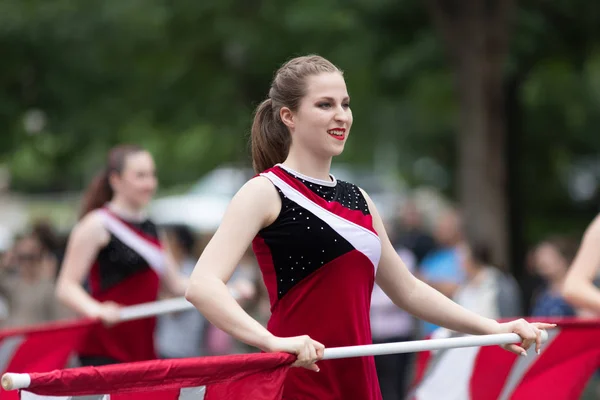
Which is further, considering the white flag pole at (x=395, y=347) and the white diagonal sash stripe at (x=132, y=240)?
the white diagonal sash stripe at (x=132, y=240)

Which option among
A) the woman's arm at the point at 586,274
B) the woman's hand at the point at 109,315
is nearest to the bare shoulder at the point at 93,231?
the woman's hand at the point at 109,315

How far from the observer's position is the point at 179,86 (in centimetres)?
1855

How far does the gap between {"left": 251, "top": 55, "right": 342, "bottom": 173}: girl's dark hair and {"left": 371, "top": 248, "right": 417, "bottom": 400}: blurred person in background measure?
6.11m

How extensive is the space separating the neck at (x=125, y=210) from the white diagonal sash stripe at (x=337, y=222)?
3290 millimetres

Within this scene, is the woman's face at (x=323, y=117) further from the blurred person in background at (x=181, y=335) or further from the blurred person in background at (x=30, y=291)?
the blurred person in background at (x=181, y=335)

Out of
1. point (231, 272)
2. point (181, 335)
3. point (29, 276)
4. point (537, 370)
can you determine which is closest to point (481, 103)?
point (181, 335)

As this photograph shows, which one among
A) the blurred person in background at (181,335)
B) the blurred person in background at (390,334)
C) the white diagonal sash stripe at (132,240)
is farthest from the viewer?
the blurred person in background at (181,335)

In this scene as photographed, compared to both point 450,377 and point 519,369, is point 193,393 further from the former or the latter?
point 450,377

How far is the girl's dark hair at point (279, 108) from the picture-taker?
4352mm

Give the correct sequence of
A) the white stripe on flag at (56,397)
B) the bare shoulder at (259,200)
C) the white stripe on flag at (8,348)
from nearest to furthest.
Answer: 1. the white stripe on flag at (56,397)
2. the bare shoulder at (259,200)
3. the white stripe on flag at (8,348)

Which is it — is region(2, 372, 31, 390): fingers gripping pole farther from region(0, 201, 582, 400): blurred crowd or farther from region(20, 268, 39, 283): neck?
region(20, 268, 39, 283): neck

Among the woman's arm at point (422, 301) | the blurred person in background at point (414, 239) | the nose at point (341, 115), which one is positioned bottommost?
the woman's arm at point (422, 301)

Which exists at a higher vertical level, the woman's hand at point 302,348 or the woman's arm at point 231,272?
the woman's arm at point 231,272

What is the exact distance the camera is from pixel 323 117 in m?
4.25
